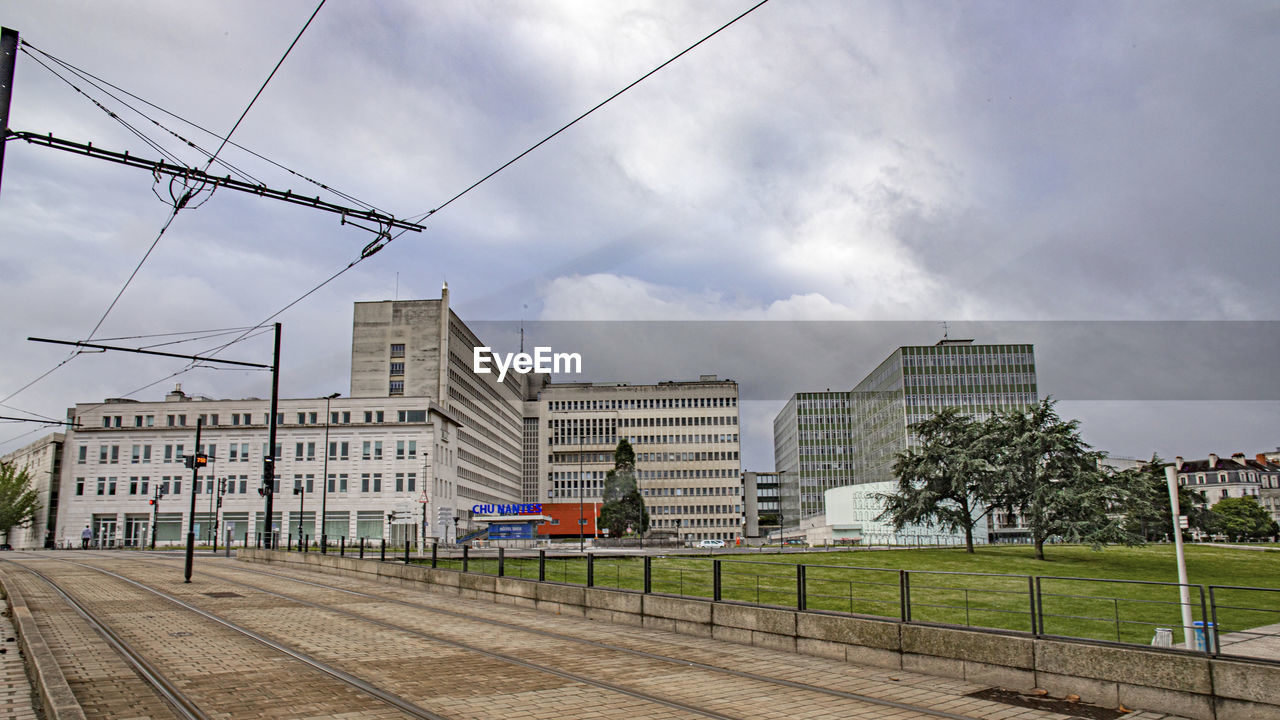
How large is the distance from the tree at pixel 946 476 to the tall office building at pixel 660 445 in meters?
89.0

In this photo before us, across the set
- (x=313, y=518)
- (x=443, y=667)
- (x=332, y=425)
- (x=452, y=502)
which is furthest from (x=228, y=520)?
(x=443, y=667)

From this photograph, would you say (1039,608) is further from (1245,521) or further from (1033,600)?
(1245,521)

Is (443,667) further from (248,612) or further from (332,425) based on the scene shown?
(332,425)

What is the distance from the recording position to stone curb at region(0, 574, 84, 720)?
7.57 m

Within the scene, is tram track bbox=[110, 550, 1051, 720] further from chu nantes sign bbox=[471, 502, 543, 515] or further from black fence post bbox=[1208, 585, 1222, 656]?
chu nantes sign bbox=[471, 502, 543, 515]

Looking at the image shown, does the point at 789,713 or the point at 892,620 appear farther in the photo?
the point at 892,620

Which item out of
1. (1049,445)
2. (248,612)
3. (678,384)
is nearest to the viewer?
(248,612)

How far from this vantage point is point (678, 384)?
151375 mm

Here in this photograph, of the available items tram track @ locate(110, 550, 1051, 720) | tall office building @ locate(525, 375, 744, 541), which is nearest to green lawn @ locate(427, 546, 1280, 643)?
Answer: tram track @ locate(110, 550, 1051, 720)

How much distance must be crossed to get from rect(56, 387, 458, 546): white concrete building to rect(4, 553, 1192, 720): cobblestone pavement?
2612 inches

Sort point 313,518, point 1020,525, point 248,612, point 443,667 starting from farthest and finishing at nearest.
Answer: point 1020,525
point 313,518
point 248,612
point 443,667

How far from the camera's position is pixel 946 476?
5181 centimetres

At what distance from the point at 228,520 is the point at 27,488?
26.8 meters

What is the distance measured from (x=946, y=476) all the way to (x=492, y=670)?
4581cm
